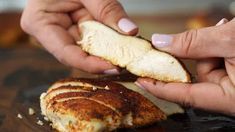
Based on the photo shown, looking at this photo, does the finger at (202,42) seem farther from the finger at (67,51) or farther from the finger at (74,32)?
the finger at (74,32)

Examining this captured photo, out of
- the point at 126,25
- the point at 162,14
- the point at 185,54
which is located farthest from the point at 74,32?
the point at 162,14

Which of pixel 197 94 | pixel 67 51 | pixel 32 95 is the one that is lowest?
pixel 32 95

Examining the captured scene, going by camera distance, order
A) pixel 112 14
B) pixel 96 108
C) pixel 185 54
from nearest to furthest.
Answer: pixel 96 108, pixel 185 54, pixel 112 14

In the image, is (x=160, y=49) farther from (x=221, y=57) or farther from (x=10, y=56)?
(x=10, y=56)

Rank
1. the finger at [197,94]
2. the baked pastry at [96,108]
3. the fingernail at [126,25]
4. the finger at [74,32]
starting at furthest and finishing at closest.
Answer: the finger at [74,32] < the fingernail at [126,25] < the finger at [197,94] < the baked pastry at [96,108]

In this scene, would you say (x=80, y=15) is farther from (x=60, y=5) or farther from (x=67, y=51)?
(x=67, y=51)

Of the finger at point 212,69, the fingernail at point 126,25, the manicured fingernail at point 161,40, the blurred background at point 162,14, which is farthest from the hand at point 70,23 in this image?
the blurred background at point 162,14

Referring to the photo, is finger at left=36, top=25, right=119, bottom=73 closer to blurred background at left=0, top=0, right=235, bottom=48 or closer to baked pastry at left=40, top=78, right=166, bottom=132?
baked pastry at left=40, top=78, right=166, bottom=132
